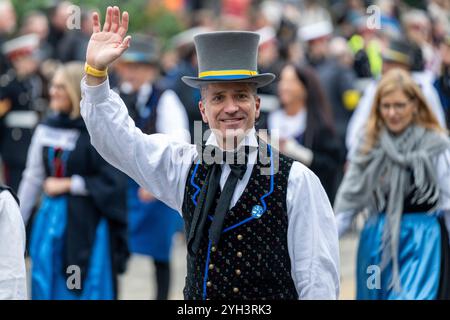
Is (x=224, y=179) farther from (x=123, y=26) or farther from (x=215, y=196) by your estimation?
(x=123, y=26)

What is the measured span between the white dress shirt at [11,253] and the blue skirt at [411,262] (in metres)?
2.46

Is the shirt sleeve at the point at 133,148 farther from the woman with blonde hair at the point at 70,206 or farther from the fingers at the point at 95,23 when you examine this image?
the woman with blonde hair at the point at 70,206

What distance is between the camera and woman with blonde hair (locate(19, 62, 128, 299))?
6066 mm

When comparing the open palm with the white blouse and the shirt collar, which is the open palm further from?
the white blouse

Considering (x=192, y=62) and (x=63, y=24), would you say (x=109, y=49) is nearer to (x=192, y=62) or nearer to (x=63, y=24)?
(x=192, y=62)

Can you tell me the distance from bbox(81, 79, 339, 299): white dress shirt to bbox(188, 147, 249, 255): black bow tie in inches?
1.2

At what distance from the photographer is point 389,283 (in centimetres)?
547

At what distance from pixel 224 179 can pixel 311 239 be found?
43 centimetres

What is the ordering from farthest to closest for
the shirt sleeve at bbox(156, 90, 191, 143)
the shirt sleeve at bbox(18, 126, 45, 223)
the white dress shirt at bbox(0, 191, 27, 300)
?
1. the shirt sleeve at bbox(156, 90, 191, 143)
2. the shirt sleeve at bbox(18, 126, 45, 223)
3. the white dress shirt at bbox(0, 191, 27, 300)

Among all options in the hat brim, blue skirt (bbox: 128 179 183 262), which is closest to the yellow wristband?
the hat brim

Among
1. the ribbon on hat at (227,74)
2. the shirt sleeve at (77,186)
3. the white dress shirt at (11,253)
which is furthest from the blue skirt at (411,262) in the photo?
the white dress shirt at (11,253)

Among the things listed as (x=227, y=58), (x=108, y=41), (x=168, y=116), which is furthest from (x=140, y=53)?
(x=108, y=41)
